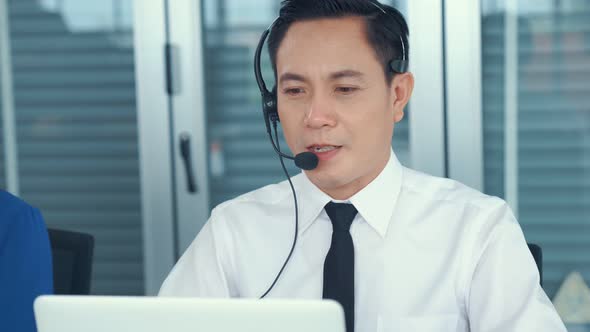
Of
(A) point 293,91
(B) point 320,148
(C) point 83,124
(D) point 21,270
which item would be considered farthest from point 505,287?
(C) point 83,124

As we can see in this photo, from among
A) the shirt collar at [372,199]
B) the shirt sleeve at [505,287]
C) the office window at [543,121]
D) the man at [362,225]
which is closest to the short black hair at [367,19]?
the man at [362,225]

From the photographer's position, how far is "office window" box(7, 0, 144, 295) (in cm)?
279

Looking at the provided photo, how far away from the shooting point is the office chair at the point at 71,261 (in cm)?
171

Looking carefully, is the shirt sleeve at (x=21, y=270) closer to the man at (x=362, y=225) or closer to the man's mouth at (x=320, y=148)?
the man at (x=362, y=225)

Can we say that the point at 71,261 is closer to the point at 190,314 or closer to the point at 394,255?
the point at 394,255

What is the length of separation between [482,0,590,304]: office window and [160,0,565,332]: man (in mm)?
1083

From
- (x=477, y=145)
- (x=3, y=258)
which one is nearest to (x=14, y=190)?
(x=3, y=258)

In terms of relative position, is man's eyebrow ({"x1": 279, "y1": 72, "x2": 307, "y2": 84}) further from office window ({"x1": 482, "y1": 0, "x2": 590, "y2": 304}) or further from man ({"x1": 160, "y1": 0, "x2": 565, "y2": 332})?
office window ({"x1": 482, "y1": 0, "x2": 590, "y2": 304})

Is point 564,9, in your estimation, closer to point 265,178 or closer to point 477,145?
point 477,145

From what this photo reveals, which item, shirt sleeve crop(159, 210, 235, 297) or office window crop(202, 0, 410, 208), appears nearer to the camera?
shirt sleeve crop(159, 210, 235, 297)

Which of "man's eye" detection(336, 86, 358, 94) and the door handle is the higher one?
"man's eye" detection(336, 86, 358, 94)

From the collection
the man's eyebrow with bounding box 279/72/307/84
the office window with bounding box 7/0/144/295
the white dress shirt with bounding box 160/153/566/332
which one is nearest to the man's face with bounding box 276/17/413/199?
the man's eyebrow with bounding box 279/72/307/84

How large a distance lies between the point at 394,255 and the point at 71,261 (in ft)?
2.41

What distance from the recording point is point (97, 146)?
2.83 metres
